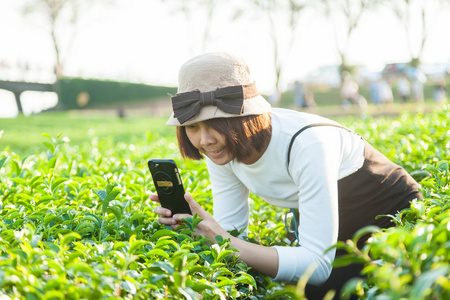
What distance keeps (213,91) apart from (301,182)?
0.55 meters

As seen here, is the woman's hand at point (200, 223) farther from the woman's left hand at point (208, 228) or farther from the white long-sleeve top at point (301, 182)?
the white long-sleeve top at point (301, 182)

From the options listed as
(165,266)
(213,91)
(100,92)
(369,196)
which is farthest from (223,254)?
(100,92)

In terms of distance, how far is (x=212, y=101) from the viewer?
1.98m

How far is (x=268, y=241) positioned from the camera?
2412 mm

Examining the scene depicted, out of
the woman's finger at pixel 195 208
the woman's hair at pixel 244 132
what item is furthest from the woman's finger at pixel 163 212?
the woman's hair at pixel 244 132

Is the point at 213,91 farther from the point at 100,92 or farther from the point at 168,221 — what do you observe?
the point at 100,92

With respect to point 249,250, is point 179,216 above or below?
above

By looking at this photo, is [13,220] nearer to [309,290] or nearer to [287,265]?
[287,265]

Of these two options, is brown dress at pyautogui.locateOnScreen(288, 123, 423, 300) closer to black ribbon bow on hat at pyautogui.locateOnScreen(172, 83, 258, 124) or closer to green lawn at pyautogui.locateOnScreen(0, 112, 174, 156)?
black ribbon bow on hat at pyautogui.locateOnScreen(172, 83, 258, 124)

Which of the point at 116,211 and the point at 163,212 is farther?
the point at 163,212

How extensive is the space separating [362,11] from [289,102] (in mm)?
7310

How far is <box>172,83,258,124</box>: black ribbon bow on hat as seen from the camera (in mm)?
1982

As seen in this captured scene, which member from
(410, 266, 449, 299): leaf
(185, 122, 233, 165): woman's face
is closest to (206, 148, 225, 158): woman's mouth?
(185, 122, 233, 165): woman's face

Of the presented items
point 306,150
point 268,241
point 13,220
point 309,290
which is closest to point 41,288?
point 13,220
